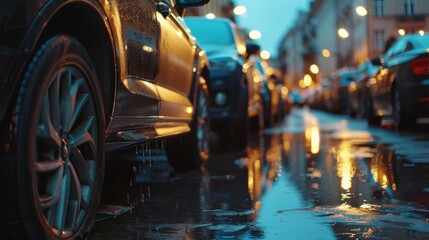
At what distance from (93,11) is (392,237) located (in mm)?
1781

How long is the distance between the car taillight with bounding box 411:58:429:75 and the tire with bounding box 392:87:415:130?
705 millimetres

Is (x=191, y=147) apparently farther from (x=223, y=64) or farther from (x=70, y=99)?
(x=70, y=99)

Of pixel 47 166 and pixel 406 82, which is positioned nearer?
pixel 47 166

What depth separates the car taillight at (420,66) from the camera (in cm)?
1026

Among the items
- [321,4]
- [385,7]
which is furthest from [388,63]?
[321,4]

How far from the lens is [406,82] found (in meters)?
Answer: 10.7

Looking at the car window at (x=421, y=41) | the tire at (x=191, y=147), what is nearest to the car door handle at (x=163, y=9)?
the tire at (x=191, y=147)

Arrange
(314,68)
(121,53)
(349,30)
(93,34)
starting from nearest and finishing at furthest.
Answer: (93,34) → (121,53) → (349,30) → (314,68)

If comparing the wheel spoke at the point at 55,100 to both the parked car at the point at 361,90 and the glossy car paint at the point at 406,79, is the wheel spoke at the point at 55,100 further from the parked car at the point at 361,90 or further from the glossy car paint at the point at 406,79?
the parked car at the point at 361,90

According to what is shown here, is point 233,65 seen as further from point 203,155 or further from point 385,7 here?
point 385,7

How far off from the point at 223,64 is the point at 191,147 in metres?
2.84

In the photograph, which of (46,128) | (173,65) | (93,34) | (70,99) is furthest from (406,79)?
(46,128)

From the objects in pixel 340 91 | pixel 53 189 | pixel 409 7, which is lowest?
pixel 53 189

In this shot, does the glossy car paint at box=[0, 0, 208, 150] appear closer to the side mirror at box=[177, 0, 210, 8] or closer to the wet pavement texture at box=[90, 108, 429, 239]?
the side mirror at box=[177, 0, 210, 8]
